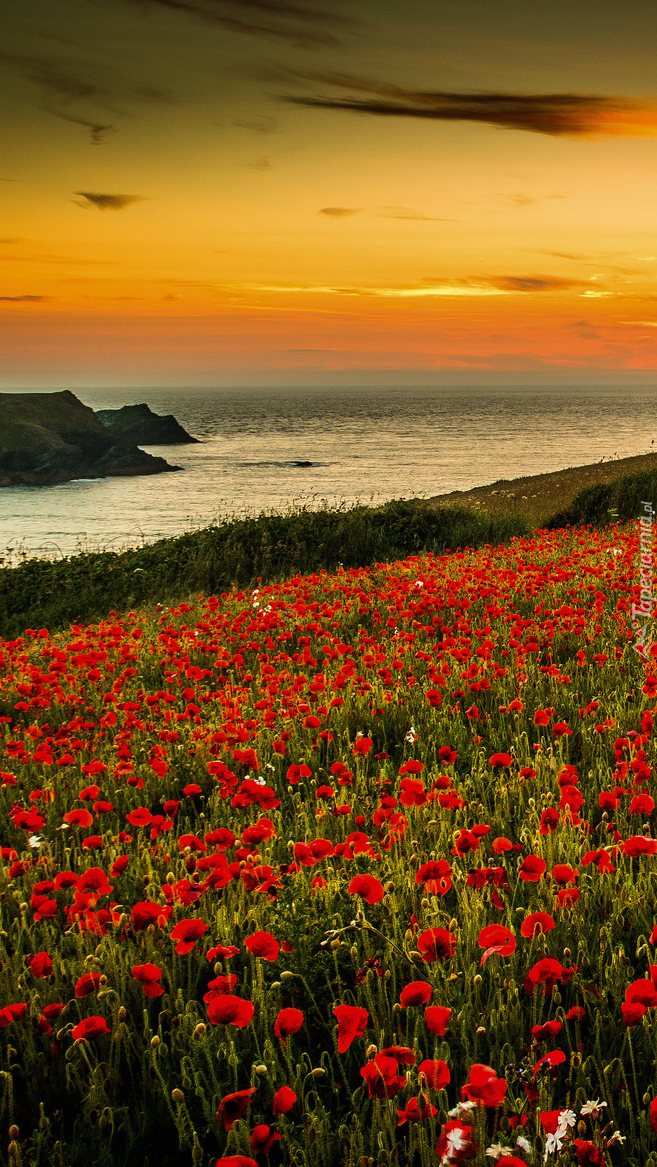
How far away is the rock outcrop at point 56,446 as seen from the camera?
68562 millimetres

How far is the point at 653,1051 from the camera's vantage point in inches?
84.1

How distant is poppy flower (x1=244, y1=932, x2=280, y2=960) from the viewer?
1982 mm

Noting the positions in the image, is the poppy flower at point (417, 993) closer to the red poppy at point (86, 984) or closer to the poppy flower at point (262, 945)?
the poppy flower at point (262, 945)

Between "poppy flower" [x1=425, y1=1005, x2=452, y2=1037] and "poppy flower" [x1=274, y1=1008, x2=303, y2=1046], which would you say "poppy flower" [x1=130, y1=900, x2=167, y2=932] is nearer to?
"poppy flower" [x1=274, y1=1008, x2=303, y2=1046]

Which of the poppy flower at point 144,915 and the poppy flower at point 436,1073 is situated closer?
the poppy flower at point 436,1073

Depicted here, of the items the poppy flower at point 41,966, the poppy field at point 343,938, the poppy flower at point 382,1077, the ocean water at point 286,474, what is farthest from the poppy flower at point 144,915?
the ocean water at point 286,474

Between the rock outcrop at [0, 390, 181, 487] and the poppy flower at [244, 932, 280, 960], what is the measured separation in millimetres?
68840

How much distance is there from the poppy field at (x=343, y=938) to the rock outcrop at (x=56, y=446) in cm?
6666

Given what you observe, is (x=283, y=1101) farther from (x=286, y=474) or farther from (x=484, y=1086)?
(x=286, y=474)

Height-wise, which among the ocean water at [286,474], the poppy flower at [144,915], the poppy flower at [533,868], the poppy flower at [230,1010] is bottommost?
the poppy flower at [144,915]

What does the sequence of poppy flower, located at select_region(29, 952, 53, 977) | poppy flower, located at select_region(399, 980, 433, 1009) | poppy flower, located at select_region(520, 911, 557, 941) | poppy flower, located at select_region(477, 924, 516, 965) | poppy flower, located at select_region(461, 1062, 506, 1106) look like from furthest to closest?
poppy flower, located at select_region(29, 952, 53, 977) < poppy flower, located at select_region(520, 911, 557, 941) < poppy flower, located at select_region(477, 924, 516, 965) < poppy flower, located at select_region(399, 980, 433, 1009) < poppy flower, located at select_region(461, 1062, 506, 1106)

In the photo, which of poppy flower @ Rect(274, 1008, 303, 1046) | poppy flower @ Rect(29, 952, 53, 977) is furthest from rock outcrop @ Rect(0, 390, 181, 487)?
poppy flower @ Rect(274, 1008, 303, 1046)

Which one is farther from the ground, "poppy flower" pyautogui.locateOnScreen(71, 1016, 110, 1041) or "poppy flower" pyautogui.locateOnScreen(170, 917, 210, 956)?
"poppy flower" pyautogui.locateOnScreen(170, 917, 210, 956)

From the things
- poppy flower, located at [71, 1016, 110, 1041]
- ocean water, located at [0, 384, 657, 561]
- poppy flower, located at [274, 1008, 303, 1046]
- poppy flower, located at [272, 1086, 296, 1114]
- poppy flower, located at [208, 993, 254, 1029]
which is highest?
ocean water, located at [0, 384, 657, 561]
